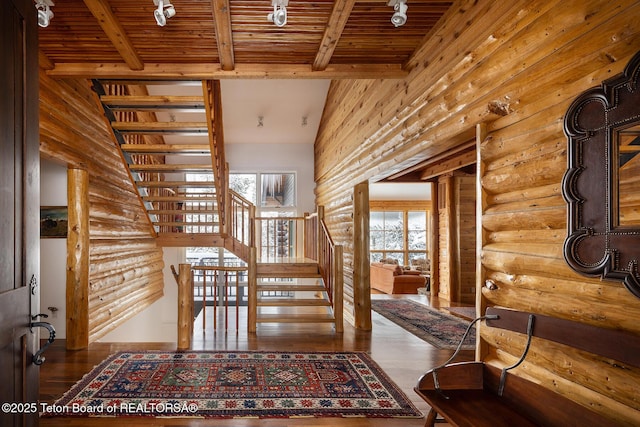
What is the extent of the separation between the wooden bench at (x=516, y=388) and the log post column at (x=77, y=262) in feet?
13.9

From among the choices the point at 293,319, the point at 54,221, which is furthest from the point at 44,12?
the point at 293,319

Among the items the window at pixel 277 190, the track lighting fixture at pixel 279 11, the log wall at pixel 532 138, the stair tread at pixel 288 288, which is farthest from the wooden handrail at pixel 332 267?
the window at pixel 277 190

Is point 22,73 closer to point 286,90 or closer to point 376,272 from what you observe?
point 286,90

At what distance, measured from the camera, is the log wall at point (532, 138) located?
1837 mm

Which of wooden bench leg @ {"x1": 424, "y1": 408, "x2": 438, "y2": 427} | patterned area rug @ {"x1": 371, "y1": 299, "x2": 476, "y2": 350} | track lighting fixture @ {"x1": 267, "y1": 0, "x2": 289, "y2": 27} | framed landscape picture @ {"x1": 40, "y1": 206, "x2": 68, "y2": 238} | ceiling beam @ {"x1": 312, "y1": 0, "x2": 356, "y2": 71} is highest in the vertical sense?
ceiling beam @ {"x1": 312, "y1": 0, "x2": 356, "y2": 71}

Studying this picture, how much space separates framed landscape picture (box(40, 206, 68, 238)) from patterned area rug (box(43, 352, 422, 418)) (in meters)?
1.93

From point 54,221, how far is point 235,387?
11.4 ft

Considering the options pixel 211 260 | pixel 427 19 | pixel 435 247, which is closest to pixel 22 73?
pixel 427 19

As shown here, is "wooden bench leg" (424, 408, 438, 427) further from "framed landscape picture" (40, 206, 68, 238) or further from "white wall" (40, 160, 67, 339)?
"framed landscape picture" (40, 206, 68, 238)

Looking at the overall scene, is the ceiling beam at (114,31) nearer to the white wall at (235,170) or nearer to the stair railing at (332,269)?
the stair railing at (332,269)

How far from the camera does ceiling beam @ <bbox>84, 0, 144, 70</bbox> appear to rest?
316cm

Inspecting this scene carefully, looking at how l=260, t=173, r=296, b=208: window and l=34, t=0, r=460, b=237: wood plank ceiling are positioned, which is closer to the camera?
l=34, t=0, r=460, b=237: wood plank ceiling

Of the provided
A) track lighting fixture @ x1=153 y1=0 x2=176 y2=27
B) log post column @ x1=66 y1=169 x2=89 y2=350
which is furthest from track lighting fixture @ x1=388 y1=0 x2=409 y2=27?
log post column @ x1=66 y1=169 x2=89 y2=350

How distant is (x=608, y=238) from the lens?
70.6 inches
